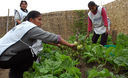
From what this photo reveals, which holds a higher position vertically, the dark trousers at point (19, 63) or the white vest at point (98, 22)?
the white vest at point (98, 22)

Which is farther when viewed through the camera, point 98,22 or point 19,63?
point 98,22

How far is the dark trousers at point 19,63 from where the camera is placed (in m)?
2.09

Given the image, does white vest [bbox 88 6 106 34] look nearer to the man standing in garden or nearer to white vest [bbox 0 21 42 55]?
the man standing in garden

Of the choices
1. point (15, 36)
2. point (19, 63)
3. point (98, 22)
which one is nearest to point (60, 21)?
point (98, 22)

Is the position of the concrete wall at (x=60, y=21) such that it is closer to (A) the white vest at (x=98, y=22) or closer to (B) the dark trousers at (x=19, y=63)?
(A) the white vest at (x=98, y=22)

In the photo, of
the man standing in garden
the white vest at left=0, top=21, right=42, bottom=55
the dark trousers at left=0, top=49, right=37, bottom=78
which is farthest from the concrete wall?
the white vest at left=0, top=21, right=42, bottom=55

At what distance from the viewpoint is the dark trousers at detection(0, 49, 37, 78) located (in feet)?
6.86

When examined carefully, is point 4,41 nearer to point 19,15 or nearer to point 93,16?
point 19,15

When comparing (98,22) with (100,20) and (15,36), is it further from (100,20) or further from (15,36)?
(15,36)

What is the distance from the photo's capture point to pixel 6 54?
1992mm

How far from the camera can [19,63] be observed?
223cm

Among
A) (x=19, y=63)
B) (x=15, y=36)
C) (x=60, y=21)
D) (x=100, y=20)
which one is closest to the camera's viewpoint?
(x=15, y=36)

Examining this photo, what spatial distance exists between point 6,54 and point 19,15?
7.09ft

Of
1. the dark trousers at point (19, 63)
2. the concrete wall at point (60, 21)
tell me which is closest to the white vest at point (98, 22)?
the dark trousers at point (19, 63)
